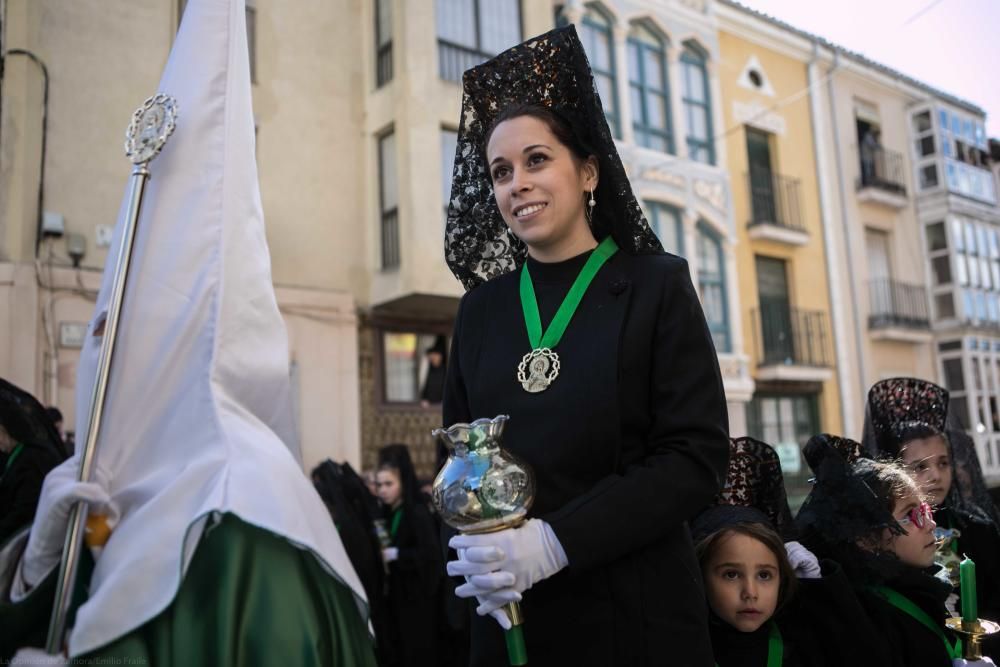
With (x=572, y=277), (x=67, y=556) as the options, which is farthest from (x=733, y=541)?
(x=67, y=556)

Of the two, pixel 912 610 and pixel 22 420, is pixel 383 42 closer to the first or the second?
pixel 22 420

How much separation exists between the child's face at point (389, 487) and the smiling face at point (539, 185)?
553 cm

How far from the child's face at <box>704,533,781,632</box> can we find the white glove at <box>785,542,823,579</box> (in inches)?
7.7

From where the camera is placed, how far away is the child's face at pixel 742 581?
2.76m

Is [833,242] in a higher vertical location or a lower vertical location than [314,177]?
higher

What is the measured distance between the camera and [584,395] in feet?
5.95

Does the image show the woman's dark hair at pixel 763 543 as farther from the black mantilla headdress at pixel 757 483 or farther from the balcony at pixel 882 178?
the balcony at pixel 882 178

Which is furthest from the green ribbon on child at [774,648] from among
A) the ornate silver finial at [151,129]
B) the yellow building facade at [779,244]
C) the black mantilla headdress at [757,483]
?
the yellow building facade at [779,244]

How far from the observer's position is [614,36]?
1622 centimetres

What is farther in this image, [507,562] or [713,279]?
[713,279]

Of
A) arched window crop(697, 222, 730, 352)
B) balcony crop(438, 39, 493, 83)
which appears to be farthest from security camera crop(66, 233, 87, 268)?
arched window crop(697, 222, 730, 352)

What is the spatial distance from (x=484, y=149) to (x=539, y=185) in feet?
1.25

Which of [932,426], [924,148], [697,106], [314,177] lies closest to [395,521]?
[932,426]

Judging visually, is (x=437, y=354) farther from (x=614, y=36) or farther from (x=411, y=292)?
(x=614, y=36)
